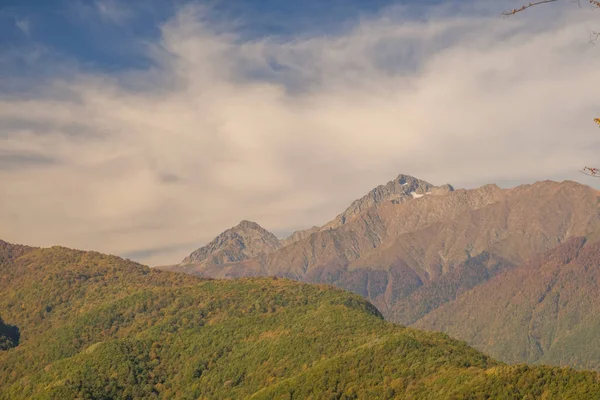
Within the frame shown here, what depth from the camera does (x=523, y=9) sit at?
79000mm

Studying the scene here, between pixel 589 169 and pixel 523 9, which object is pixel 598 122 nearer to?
pixel 589 169

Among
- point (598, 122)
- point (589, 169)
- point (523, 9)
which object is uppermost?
point (523, 9)

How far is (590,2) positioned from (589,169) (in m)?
18.6

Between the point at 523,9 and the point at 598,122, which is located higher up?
the point at 523,9

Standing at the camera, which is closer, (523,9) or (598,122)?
(523,9)

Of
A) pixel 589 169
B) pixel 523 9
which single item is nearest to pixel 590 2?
pixel 523 9

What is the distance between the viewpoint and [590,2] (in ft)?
268

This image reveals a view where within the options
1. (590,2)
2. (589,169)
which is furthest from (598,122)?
(590,2)

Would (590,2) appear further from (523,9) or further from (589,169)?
(589,169)

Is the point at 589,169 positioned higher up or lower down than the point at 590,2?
lower down

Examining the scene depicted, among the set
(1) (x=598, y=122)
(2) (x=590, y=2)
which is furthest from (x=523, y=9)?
(1) (x=598, y=122)

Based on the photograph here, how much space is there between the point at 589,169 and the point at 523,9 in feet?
63.7

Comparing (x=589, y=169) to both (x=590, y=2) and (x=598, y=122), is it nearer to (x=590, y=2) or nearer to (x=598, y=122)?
(x=598, y=122)

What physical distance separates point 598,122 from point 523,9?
16688 millimetres
